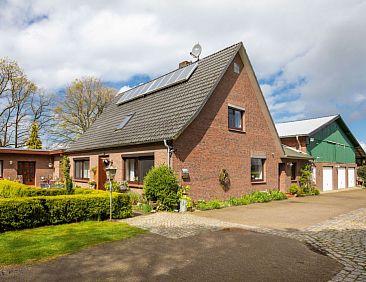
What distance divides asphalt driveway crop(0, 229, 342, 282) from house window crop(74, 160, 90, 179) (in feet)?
44.8

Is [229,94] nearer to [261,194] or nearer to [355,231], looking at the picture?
[261,194]

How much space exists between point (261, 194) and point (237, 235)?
9653mm

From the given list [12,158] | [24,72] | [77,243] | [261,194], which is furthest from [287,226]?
[24,72]

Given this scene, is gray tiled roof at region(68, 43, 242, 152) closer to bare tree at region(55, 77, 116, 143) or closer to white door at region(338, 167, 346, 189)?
bare tree at region(55, 77, 116, 143)

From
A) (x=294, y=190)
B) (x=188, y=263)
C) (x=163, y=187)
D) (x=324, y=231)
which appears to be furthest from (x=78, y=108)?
(x=188, y=263)

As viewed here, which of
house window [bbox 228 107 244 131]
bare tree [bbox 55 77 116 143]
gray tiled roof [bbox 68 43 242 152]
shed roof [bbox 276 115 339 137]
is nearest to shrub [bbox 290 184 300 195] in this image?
shed roof [bbox 276 115 339 137]

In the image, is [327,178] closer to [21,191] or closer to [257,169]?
[257,169]

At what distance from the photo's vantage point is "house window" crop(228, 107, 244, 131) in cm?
1678

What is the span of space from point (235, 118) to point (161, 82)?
18.1 ft

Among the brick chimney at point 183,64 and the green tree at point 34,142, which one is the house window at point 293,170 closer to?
the brick chimney at point 183,64

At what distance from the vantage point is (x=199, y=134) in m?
14.5

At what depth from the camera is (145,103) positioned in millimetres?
19031

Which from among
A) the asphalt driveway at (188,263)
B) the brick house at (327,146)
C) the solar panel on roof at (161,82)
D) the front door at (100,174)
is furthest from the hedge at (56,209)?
the brick house at (327,146)

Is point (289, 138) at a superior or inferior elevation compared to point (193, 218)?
superior
